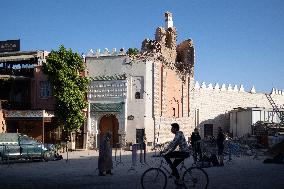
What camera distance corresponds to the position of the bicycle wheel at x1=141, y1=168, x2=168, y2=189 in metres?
10.2

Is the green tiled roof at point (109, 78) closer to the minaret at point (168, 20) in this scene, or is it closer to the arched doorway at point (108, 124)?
the arched doorway at point (108, 124)

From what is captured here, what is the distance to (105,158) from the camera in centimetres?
1464

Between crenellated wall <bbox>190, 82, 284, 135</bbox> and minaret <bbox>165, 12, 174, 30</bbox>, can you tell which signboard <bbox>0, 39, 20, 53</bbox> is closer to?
minaret <bbox>165, 12, 174, 30</bbox>

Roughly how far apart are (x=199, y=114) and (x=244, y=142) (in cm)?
1112

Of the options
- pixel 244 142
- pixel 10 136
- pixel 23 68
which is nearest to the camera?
pixel 10 136

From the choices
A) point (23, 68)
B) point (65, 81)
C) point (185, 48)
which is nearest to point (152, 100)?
point (65, 81)

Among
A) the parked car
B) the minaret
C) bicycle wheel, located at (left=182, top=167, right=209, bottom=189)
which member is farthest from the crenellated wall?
bicycle wheel, located at (left=182, top=167, right=209, bottom=189)

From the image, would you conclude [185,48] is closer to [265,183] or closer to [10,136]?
[10,136]

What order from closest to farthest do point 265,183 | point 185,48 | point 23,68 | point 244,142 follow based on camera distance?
point 265,183
point 244,142
point 23,68
point 185,48

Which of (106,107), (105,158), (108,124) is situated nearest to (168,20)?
(106,107)

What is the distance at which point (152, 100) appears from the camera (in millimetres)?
33156

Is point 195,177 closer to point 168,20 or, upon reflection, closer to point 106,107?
point 106,107

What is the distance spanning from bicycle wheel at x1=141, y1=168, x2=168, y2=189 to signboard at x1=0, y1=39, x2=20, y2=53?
34350 mm

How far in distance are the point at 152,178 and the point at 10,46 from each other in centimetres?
3556
